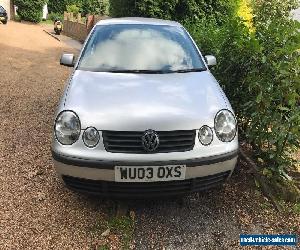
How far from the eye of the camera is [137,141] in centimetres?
346

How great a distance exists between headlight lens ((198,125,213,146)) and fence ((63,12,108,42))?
16722 millimetres

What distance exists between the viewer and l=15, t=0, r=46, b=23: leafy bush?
36.7 metres

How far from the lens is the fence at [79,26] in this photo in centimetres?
2075

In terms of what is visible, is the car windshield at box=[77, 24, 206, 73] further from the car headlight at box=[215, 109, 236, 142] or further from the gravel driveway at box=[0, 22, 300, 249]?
the gravel driveway at box=[0, 22, 300, 249]

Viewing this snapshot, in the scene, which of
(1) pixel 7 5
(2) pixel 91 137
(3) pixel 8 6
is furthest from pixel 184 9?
(1) pixel 7 5

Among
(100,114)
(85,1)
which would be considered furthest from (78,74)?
(85,1)

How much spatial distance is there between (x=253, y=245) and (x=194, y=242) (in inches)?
19.8

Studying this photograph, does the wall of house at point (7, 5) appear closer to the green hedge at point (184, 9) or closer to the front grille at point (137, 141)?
the green hedge at point (184, 9)

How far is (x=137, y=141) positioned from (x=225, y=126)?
0.81 m

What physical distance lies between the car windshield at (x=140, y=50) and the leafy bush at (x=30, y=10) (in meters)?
33.7

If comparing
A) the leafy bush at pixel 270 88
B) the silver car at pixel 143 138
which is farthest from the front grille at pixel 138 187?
the leafy bush at pixel 270 88

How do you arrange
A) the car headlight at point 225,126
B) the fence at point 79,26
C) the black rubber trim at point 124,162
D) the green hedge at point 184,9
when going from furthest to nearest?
the fence at point 79,26
the green hedge at point 184,9
the car headlight at point 225,126
the black rubber trim at point 124,162

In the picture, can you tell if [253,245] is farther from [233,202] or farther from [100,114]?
[100,114]

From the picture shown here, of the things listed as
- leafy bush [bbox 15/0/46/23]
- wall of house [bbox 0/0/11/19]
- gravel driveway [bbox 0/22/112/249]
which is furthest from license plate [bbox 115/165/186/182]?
wall of house [bbox 0/0/11/19]
